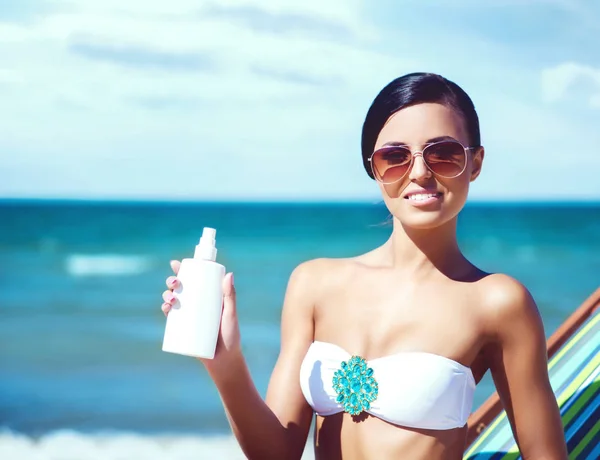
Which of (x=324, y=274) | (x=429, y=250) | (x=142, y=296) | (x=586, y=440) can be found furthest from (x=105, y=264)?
(x=429, y=250)

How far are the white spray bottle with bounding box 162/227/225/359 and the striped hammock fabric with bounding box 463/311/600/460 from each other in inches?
55.2

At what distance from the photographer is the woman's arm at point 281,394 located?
1.93 m

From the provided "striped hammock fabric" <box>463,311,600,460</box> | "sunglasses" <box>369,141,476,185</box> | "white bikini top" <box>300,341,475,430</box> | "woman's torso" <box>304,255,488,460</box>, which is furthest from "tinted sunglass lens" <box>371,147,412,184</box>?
"striped hammock fabric" <box>463,311,600,460</box>

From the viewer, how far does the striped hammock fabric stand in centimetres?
294

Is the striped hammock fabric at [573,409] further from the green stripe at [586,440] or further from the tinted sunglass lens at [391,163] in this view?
the tinted sunglass lens at [391,163]

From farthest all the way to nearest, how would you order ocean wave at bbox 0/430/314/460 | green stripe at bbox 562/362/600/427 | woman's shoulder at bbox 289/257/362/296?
ocean wave at bbox 0/430/314/460 → green stripe at bbox 562/362/600/427 → woman's shoulder at bbox 289/257/362/296

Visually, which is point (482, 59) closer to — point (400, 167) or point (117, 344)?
point (117, 344)

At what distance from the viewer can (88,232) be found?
31.3 m

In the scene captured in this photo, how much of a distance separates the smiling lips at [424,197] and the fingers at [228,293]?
1.45ft

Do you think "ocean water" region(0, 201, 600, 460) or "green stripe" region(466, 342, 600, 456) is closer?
"green stripe" region(466, 342, 600, 456)

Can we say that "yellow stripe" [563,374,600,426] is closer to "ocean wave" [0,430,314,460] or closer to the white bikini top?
the white bikini top

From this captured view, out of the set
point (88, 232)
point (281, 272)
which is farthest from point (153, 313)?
point (88, 232)

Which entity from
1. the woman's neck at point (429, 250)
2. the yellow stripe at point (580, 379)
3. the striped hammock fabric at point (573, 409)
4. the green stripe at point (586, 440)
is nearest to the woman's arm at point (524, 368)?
the woman's neck at point (429, 250)

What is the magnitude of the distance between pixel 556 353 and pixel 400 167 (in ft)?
6.34
